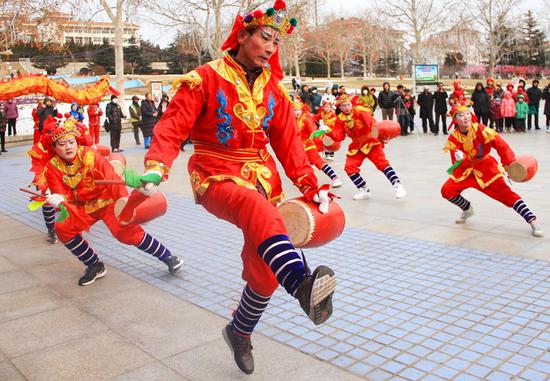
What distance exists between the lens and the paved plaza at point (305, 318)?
3.39 m

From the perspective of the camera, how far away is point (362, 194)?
859cm

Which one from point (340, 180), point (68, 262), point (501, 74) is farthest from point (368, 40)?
point (68, 262)

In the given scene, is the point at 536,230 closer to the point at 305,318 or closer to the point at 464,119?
the point at 464,119

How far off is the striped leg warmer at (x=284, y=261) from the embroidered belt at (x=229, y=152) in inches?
26.2

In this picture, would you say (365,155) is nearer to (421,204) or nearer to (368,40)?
(421,204)

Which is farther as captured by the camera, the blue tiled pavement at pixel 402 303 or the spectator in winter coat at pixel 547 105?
the spectator in winter coat at pixel 547 105

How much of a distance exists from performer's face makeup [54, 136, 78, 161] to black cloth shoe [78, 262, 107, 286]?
0.96 metres

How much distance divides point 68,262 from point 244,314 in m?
3.31

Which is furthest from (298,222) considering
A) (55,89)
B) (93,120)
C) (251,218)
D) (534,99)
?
(534,99)

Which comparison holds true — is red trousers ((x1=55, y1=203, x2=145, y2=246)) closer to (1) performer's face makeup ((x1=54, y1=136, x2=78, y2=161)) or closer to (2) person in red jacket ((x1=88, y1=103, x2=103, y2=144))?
(1) performer's face makeup ((x1=54, y1=136, x2=78, y2=161))

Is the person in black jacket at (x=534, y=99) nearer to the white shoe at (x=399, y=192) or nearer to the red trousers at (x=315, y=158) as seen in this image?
the white shoe at (x=399, y=192)

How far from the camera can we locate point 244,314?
3.22 meters

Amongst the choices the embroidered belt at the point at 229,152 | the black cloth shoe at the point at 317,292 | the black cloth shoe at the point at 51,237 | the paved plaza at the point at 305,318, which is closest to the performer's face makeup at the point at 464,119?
the paved plaza at the point at 305,318

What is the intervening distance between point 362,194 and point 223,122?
5.56 metres
